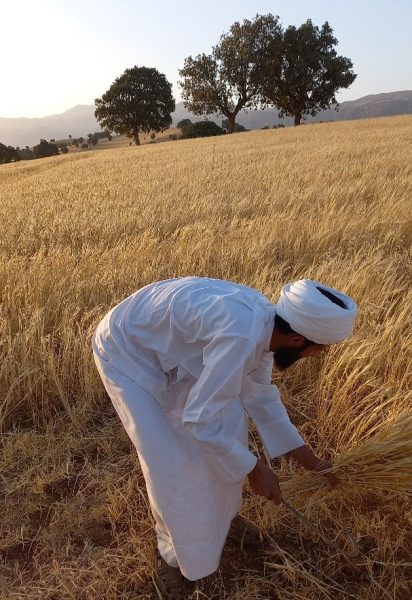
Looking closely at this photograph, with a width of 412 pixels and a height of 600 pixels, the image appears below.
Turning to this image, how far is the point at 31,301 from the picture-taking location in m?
3.17

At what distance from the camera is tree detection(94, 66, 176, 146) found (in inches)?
1688

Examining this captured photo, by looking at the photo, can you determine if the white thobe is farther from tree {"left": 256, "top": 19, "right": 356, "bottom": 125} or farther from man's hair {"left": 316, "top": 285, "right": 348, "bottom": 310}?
tree {"left": 256, "top": 19, "right": 356, "bottom": 125}

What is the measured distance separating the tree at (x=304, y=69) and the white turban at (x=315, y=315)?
1633 inches

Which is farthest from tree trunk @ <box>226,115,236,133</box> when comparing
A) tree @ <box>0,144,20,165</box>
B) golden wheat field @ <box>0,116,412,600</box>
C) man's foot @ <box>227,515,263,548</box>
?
man's foot @ <box>227,515,263,548</box>

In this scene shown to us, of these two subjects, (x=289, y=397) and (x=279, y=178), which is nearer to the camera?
(x=289, y=397)

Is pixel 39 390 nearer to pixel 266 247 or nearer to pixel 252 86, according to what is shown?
pixel 266 247

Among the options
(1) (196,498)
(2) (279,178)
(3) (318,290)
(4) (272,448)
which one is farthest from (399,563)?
(2) (279,178)

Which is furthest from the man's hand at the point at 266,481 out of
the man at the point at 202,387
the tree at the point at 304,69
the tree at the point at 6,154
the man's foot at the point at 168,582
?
the tree at the point at 6,154

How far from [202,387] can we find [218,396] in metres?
0.05

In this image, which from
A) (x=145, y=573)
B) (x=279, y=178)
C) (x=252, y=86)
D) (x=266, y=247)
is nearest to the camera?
(x=145, y=573)

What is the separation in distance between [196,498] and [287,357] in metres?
0.55

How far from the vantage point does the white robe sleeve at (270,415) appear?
170 cm

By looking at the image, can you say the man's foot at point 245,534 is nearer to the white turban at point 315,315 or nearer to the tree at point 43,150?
the white turban at point 315,315

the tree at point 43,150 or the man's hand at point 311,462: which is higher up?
the man's hand at point 311,462
